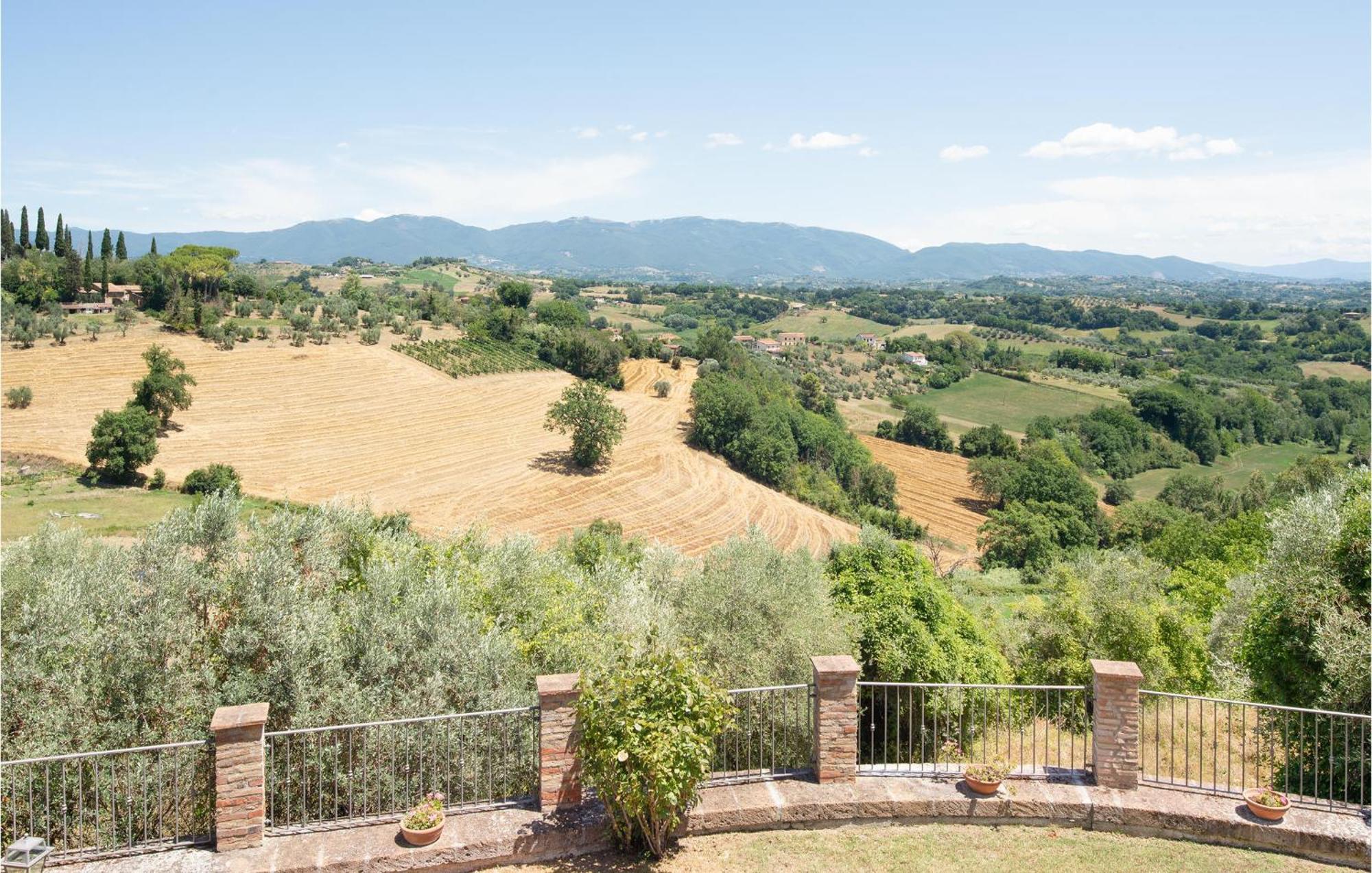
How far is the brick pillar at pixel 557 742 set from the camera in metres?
8.51

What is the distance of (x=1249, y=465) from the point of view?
3674 inches

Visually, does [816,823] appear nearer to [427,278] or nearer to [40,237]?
[40,237]

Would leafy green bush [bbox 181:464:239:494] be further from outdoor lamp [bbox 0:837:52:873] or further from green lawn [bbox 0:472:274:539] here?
outdoor lamp [bbox 0:837:52:873]

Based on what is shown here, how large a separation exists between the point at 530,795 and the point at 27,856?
4.31 m

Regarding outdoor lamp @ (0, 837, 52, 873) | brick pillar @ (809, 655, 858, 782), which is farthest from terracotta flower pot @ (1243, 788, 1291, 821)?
outdoor lamp @ (0, 837, 52, 873)

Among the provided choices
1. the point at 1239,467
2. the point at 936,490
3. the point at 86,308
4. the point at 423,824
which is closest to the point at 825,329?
the point at 1239,467

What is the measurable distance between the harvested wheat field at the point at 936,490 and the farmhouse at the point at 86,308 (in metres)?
68.7

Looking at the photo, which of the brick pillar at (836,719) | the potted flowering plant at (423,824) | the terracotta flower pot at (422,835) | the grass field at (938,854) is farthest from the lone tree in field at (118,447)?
the brick pillar at (836,719)

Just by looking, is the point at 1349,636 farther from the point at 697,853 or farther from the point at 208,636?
the point at 208,636

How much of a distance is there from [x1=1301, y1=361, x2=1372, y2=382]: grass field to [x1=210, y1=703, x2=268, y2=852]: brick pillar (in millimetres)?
154520

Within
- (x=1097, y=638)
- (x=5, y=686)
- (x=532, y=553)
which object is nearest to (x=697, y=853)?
(x=5, y=686)

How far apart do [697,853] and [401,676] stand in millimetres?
5468

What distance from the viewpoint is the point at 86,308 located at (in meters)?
70.7

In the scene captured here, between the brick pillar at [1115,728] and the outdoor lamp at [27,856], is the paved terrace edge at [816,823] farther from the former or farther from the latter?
the outdoor lamp at [27,856]
